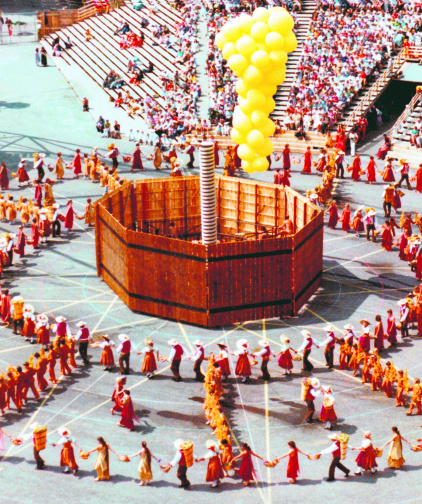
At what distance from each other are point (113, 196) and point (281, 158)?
13.9 meters

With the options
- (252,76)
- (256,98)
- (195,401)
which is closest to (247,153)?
(256,98)

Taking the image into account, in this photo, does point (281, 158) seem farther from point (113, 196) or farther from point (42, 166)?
point (113, 196)

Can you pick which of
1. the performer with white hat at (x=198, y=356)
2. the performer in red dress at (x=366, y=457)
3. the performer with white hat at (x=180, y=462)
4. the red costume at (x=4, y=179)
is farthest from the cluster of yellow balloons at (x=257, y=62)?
the red costume at (x=4, y=179)

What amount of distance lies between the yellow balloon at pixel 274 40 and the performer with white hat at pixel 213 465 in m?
11.3

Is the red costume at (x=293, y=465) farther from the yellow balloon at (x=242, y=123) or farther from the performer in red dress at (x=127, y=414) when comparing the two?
the yellow balloon at (x=242, y=123)

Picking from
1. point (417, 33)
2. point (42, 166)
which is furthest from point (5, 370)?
point (417, 33)

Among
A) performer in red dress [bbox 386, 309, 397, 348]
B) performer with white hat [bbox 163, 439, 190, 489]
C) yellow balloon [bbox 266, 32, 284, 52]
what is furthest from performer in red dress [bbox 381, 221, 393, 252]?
performer with white hat [bbox 163, 439, 190, 489]

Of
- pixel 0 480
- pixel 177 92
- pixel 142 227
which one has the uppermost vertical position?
pixel 177 92

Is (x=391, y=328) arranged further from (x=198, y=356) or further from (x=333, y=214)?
(x=333, y=214)

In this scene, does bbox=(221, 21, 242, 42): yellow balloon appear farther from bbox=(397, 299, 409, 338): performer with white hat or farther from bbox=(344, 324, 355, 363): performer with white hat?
bbox=(397, 299, 409, 338): performer with white hat

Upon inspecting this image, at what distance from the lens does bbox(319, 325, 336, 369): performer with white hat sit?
2606 centimetres

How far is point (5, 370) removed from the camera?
26172 mm

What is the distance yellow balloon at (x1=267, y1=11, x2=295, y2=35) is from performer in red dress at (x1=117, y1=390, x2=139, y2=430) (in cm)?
1070

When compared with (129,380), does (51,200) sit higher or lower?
higher
